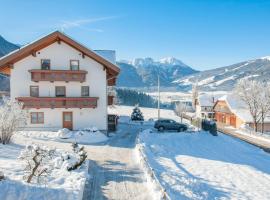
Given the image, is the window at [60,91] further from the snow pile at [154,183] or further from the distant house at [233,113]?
the distant house at [233,113]

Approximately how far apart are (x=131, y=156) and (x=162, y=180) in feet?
21.7

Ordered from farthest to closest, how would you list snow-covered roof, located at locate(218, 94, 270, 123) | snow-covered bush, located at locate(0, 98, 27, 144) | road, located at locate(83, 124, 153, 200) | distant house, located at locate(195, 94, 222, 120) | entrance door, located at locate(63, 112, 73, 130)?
distant house, located at locate(195, 94, 222, 120) → snow-covered roof, located at locate(218, 94, 270, 123) → entrance door, located at locate(63, 112, 73, 130) → snow-covered bush, located at locate(0, 98, 27, 144) → road, located at locate(83, 124, 153, 200)

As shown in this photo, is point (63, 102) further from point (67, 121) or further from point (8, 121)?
point (8, 121)

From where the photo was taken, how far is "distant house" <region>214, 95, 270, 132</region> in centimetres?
6356

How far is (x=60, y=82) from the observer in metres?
35.6

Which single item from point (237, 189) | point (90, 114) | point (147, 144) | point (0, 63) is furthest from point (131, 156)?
point (0, 63)

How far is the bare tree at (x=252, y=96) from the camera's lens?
59531mm

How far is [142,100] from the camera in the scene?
531ft

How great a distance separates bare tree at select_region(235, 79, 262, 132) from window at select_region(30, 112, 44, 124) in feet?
132

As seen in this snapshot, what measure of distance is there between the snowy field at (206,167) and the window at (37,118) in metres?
11.5

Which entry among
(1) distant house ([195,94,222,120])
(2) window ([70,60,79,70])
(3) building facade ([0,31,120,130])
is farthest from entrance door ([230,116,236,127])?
(2) window ([70,60,79,70])

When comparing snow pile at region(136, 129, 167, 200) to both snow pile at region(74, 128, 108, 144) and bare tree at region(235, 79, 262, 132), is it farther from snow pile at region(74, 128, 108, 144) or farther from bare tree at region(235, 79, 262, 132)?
bare tree at region(235, 79, 262, 132)

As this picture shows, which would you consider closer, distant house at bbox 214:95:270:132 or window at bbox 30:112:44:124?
window at bbox 30:112:44:124

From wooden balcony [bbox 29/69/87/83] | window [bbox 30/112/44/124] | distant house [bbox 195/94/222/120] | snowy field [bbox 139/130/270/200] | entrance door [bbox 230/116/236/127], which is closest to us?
snowy field [bbox 139/130/270/200]
